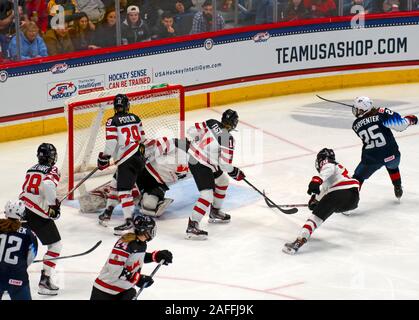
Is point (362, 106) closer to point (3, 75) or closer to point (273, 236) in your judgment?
point (273, 236)

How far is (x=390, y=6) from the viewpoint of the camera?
13812 mm

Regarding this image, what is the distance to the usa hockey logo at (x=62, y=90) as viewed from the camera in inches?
460

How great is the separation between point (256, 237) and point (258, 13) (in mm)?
4918

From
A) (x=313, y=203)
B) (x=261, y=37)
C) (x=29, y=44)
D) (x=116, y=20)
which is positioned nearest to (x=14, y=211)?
(x=313, y=203)

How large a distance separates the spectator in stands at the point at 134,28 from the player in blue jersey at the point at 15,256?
18.4ft

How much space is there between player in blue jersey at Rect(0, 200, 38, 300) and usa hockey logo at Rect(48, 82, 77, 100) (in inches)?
197

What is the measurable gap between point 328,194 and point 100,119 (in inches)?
97.7

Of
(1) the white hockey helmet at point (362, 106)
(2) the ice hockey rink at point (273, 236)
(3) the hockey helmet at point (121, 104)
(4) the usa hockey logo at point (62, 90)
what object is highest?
(3) the hockey helmet at point (121, 104)

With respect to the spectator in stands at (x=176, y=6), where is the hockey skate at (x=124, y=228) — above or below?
below

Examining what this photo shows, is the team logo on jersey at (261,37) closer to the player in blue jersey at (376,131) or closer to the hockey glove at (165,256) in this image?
the player in blue jersey at (376,131)

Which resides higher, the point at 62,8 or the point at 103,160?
the point at 62,8

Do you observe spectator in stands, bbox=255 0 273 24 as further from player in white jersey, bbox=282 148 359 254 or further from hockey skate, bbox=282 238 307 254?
hockey skate, bbox=282 238 307 254

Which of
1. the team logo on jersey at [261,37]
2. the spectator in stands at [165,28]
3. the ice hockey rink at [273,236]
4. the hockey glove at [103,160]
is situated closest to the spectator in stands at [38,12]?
the ice hockey rink at [273,236]
